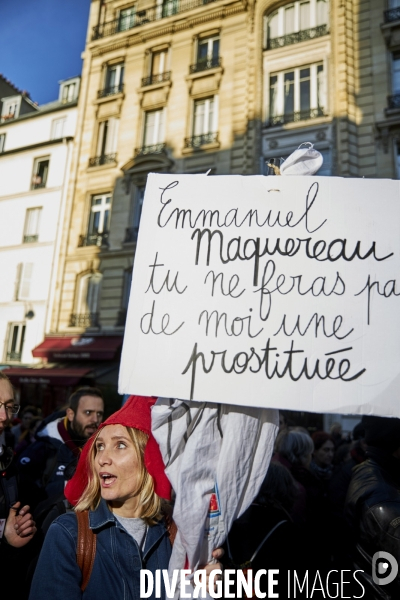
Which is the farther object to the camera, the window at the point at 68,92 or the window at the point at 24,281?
the window at the point at 68,92

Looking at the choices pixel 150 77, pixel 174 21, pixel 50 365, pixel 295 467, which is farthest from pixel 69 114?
pixel 295 467

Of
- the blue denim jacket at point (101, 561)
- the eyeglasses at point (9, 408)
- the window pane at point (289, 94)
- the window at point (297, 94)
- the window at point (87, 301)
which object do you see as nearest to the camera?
the blue denim jacket at point (101, 561)

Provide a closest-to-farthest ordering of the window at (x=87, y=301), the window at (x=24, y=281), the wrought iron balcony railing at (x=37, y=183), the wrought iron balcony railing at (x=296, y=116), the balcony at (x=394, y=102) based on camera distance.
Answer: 1. the balcony at (x=394, y=102)
2. the wrought iron balcony railing at (x=296, y=116)
3. the window at (x=87, y=301)
4. the window at (x=24, y=281)
5. the wrought iron balcony railing at (x=37, y=183)

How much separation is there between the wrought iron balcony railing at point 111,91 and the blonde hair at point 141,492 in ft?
59.4

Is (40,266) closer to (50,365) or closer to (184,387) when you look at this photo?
(50,365)

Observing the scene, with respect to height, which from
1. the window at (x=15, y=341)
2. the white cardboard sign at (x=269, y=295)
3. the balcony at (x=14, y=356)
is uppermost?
the window at (x=15, y=341)

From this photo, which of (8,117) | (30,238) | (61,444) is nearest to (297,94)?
(30,238)

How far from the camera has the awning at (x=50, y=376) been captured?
14031mm

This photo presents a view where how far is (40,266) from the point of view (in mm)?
17531

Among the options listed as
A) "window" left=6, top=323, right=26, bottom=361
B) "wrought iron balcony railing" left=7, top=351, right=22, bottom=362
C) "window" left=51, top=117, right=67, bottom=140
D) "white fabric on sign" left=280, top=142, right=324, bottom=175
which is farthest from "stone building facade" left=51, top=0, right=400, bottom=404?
"white fabric on sign" left=280, top=142, right=324, bottom=175

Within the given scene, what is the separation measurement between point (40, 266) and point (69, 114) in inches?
264

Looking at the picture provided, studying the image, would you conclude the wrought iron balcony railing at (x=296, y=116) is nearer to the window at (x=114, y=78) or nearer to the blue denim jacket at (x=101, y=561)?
the window at (x=114, y=78)

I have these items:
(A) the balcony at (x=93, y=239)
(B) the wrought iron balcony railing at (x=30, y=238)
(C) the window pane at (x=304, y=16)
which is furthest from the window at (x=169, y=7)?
(B) the wrought iron balcony railing at (x=30, y=238)

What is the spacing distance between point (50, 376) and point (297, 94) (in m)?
11.9
